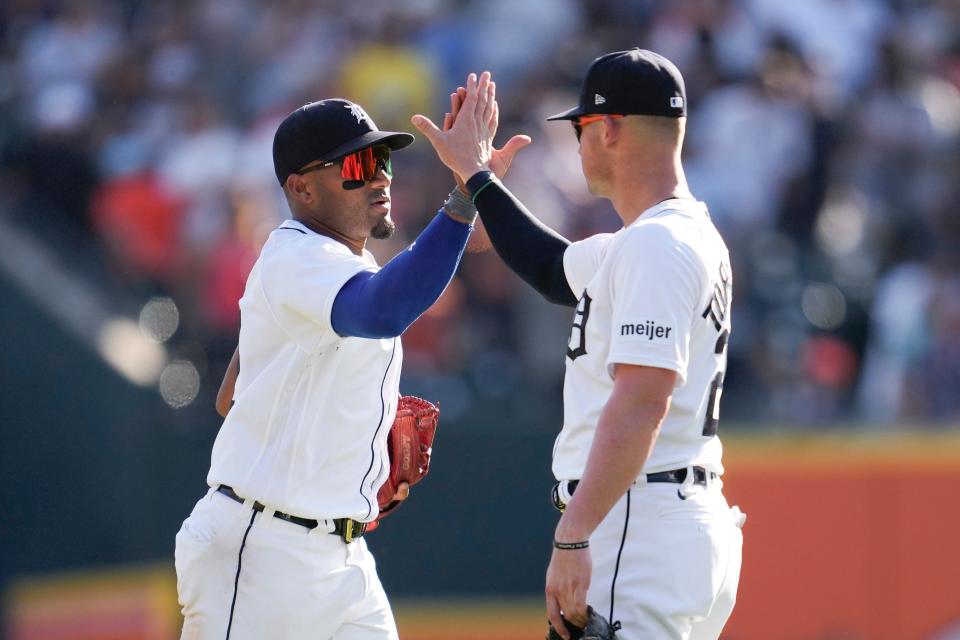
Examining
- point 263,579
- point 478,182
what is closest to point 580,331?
point 478,182

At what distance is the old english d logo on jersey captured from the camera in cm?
411

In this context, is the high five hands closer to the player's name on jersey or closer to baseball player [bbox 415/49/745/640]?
baseball player [bbox 415/49/745/640]

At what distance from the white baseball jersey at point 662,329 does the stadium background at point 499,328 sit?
4.63 meters

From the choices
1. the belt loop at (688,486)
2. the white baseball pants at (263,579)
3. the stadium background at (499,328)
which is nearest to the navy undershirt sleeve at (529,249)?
the belt loop at (688,486)

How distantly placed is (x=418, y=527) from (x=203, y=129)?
305 centimetres

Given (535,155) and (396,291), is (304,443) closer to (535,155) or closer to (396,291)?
(396,291)

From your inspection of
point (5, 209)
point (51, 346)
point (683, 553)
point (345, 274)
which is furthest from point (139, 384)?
point (683, 553)

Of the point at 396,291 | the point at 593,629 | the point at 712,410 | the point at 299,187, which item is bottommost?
the point at 593,629

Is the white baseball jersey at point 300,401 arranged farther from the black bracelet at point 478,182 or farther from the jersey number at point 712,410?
the jersey number at point 712,410

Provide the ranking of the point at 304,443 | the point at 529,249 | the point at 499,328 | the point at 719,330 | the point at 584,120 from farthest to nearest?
the point at 499,328 → the point at 529,249 → the point at 304,443 → the point at 584,120 → the point at 719,330

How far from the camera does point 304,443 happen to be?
438 cm

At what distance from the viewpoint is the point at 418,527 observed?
29.5 ft

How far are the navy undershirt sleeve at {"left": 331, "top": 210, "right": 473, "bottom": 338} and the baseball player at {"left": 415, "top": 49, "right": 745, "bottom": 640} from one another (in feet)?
1.33

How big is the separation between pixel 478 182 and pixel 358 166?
0.36m
